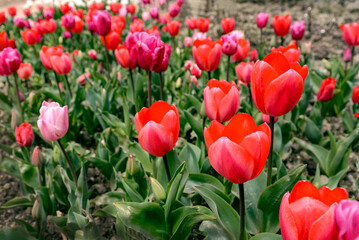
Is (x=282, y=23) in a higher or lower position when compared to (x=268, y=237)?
higher

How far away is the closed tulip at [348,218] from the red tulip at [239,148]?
309 millimetres

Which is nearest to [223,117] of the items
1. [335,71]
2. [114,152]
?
[114,152]

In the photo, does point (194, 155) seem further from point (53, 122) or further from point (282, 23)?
point (282, 23)

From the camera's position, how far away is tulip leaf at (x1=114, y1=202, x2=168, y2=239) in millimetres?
1283

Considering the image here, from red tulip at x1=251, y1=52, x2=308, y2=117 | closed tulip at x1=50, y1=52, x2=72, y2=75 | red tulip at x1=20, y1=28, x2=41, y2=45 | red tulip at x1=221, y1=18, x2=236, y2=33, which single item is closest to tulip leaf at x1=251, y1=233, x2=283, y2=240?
red tulip at x1=251, y1=52, x2=308, y2=117

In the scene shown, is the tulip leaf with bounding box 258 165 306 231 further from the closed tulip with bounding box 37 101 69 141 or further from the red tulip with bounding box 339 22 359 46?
the red tulip with bounding box 339 22 359 46

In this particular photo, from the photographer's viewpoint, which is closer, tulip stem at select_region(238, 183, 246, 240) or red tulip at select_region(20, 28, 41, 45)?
tulip stem at select_region(238, 183, 246, 240)

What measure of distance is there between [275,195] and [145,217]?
1.67ft

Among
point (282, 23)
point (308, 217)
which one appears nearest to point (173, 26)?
point (282, 23)

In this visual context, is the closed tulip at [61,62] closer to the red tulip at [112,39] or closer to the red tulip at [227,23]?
the red tulip at [112,39]

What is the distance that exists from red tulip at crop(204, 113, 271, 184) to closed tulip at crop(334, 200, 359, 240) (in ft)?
1.01

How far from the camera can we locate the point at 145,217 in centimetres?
133

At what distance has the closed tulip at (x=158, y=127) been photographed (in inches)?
46.2

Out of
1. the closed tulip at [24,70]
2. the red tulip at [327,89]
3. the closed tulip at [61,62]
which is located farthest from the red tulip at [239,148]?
the closed tulip at [24,70]
